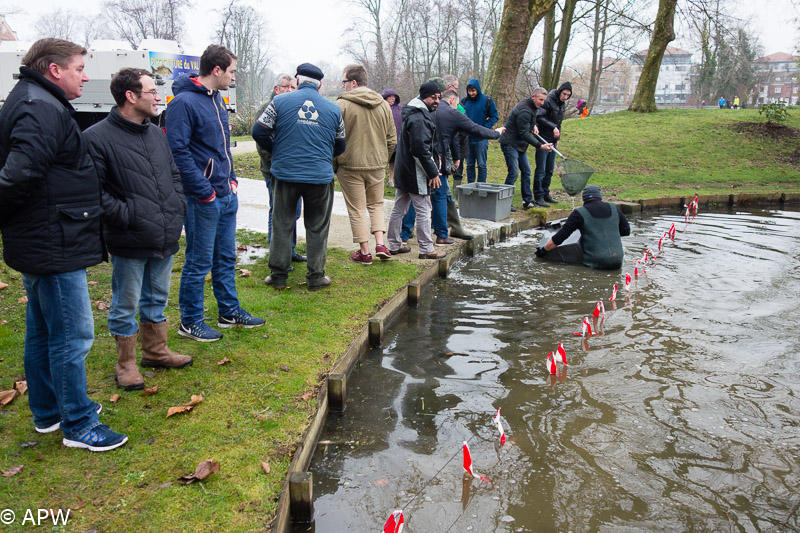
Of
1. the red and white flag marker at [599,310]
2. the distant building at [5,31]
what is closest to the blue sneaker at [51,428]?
the red and white flag marker at [599,310]

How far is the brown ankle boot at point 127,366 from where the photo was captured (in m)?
4.22

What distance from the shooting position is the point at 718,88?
63.5m

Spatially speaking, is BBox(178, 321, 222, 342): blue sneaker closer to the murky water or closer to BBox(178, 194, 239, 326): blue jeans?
BBox(178, 194, 239, 326): blue jeans

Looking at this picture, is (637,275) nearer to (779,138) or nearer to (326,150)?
(326,150)

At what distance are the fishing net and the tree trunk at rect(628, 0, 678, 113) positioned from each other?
1666 cm

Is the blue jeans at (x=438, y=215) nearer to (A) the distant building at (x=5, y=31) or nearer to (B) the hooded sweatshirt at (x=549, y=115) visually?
(B) the hooded sweatshirt at (x=549, y=115)

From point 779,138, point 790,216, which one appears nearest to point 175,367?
point 790,216

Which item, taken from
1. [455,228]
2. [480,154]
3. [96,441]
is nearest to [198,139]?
[96,441]

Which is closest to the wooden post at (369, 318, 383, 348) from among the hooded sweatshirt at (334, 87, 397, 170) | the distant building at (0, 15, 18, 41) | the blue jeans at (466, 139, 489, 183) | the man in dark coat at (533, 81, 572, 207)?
the hooded sweatshirt at (334, 87, 397, 170)

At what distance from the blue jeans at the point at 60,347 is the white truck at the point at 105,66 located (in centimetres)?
1593

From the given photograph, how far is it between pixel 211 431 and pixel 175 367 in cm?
100

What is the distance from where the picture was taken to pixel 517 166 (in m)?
11.8

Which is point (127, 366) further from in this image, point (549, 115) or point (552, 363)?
point (549, 115)

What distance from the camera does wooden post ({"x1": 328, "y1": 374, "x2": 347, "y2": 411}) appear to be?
4.47m
